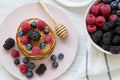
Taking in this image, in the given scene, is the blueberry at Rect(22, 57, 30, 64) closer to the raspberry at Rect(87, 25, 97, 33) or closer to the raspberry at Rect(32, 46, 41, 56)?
the raspberry at Rect(32, 46, 41, 56)

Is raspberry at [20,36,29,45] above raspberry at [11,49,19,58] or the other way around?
above

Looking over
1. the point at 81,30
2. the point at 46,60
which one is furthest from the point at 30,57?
the point at 81,30

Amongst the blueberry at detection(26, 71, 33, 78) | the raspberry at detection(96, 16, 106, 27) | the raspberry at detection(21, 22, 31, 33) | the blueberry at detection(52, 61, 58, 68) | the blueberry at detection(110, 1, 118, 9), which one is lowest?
the blueberry at detection(52, 61, 58, 68)

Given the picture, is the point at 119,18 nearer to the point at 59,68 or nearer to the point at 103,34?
the point at 103,34

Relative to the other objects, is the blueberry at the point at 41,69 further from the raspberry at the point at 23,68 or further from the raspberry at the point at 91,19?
the raspberry at the point at 91,19

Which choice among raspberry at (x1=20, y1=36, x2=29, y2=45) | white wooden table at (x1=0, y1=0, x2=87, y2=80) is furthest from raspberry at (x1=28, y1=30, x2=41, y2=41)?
white wooden table at (x1=0, y1=0, x2=87, y2=80)

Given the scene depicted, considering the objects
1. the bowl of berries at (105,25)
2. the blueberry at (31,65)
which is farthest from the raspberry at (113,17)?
the blueberry at (31,65)

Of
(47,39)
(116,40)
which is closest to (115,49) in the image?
(116,40)
